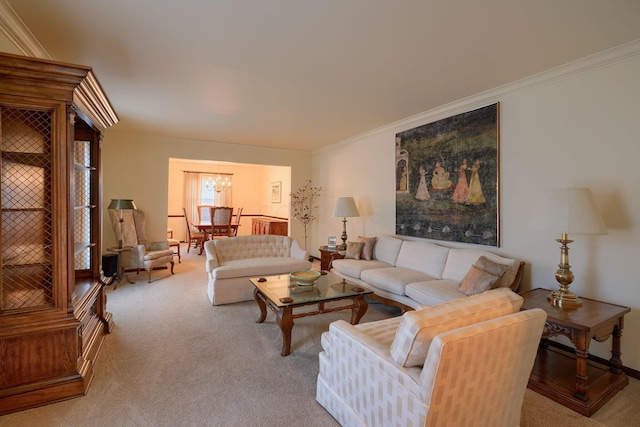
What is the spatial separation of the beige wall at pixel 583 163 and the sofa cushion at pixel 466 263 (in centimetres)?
23

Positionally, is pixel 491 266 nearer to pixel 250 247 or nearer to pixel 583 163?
pixel 583 163

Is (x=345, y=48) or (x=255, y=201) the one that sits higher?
(x=345, y=48)

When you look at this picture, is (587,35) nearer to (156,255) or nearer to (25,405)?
(25,405)

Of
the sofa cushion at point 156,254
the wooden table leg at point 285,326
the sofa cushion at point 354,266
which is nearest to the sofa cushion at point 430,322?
the wooden table leg at point 285,326

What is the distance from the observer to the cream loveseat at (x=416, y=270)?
9.75ft

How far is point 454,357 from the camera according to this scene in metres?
1.25

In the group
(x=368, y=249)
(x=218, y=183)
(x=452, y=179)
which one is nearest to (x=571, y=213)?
(x=452, y=179)

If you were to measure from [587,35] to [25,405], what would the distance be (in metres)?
4.61

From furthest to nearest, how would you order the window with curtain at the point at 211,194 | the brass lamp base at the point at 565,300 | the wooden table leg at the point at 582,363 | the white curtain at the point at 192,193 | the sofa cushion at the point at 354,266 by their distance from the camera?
the window with curtain at the point at 211,194 → the white curtain at the point at 192,193 → the sofa cushion at the point at 354,266 → the brass lamp base at the point at 565,300 → the wooden table leg at the point at 582,363

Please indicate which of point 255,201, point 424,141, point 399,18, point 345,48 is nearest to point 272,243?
point 424,141

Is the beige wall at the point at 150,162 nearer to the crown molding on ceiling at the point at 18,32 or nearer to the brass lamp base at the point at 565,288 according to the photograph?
the crown molding on ceiling at the point at 18,32

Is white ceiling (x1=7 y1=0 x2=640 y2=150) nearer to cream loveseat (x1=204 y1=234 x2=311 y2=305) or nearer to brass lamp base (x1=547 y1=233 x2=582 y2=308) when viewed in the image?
brass lamp base (x1=547 y1=233 x2=582 y2=308)

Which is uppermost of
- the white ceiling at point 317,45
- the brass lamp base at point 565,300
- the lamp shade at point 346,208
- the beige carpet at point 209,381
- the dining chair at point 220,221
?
the white ceiling at point 317,45

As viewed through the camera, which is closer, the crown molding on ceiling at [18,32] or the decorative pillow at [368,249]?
the crown molding on ceiling at [18,32]
